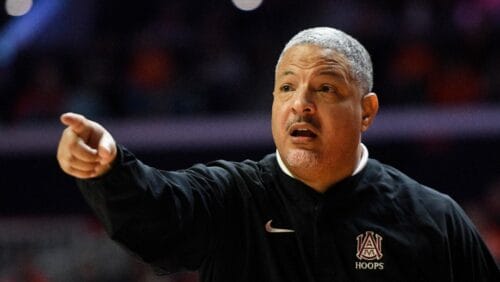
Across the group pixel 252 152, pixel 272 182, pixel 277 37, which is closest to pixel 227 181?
pixel 272 182

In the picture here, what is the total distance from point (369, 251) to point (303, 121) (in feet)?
1.94

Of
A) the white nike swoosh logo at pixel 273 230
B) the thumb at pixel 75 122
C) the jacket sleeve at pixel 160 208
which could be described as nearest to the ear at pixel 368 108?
the white nike swoosh logo at pixel 273 230

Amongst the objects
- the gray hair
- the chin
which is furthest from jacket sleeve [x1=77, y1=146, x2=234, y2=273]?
the gray hair

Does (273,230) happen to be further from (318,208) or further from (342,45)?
(342,45)

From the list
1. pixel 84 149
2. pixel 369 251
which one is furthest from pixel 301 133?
pixel 84 149

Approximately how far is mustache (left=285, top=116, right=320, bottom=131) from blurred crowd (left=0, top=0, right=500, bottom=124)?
566 cm

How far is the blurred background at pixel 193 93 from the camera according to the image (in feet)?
28.8

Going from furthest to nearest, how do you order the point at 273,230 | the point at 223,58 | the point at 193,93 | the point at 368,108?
the point at 223,58 < the point at 193,93 < the point at 368,108 < the point at 273,230

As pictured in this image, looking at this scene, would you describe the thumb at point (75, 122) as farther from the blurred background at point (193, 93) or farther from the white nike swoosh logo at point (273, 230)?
the blurred background at point (193, 93)

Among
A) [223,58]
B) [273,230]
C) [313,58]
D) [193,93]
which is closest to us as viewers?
[273,230]

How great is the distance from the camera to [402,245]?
3.70 meters

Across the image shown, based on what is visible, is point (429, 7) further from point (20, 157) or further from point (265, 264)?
point (265, 264)

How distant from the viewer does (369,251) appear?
3676mm

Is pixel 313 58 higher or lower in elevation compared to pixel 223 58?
higher
